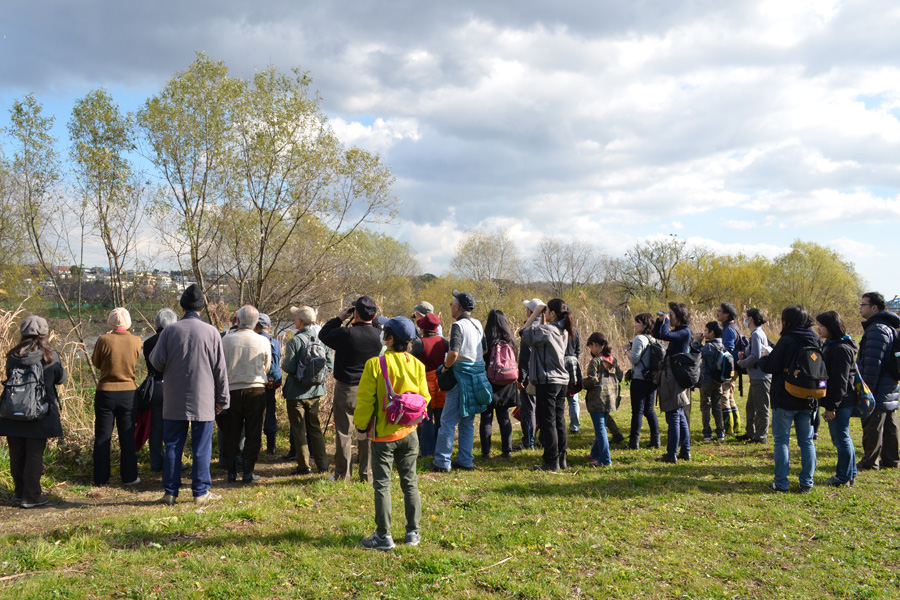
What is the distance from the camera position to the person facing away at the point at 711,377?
8.35m

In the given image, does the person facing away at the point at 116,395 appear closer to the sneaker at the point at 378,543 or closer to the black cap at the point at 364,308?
the black cap at the point at 364,308

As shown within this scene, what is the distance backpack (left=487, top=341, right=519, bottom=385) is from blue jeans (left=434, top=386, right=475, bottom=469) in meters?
0.52

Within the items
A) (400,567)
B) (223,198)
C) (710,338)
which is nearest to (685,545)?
(400,567)

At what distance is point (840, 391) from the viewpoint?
5.74 meters

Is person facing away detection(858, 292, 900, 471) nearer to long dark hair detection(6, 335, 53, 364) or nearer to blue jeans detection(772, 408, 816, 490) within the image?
blue jeans detection(772, 408, 816, 490)

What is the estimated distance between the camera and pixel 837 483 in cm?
596

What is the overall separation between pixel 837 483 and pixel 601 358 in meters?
2.80

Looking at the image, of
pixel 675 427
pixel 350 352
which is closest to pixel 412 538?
pixel 350 352

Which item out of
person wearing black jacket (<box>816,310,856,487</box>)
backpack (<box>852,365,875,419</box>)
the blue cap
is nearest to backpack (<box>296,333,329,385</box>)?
the blue cap

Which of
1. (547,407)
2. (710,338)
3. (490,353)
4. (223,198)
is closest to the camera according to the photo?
(547,407)

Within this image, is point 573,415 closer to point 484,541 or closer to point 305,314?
point 305,314

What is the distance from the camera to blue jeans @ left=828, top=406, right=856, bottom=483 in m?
5.92

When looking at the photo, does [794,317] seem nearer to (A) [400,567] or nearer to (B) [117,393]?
(A) [400,567]

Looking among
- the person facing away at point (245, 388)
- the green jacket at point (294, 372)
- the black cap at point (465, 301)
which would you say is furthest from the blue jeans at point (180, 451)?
the black cap at point (465, 301)
